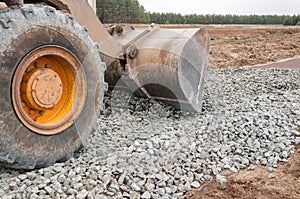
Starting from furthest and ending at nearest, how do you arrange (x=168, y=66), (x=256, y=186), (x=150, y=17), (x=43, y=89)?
(x=150, y=17) → (x=168, y=66) → (x=256, y=186) → (x=43, y=89)

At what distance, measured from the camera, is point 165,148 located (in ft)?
10.7

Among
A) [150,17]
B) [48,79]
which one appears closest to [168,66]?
[48,79]

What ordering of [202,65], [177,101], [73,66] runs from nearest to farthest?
[73,66] < [177,101] < [202,65]

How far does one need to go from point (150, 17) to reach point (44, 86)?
58802 mm

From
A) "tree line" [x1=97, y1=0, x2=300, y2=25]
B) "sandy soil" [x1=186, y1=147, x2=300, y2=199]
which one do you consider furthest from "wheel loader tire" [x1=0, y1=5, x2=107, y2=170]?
"tree line" [x1=97, y1=0, x2=300, y2=25]

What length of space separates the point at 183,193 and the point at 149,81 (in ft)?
6.04

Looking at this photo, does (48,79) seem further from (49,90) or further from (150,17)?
(150,17)

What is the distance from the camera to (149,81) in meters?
4.33

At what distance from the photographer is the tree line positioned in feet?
137

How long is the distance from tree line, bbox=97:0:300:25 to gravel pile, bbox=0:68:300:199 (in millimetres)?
30769

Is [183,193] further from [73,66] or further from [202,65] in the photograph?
[202,65]

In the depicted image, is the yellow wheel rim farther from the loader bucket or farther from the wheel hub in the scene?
the loader bucket

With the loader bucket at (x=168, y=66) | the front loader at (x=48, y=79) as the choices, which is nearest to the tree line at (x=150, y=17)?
the loader bucket at (x=168, y=66)

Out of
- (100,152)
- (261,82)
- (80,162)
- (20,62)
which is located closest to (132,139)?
(100,152)
